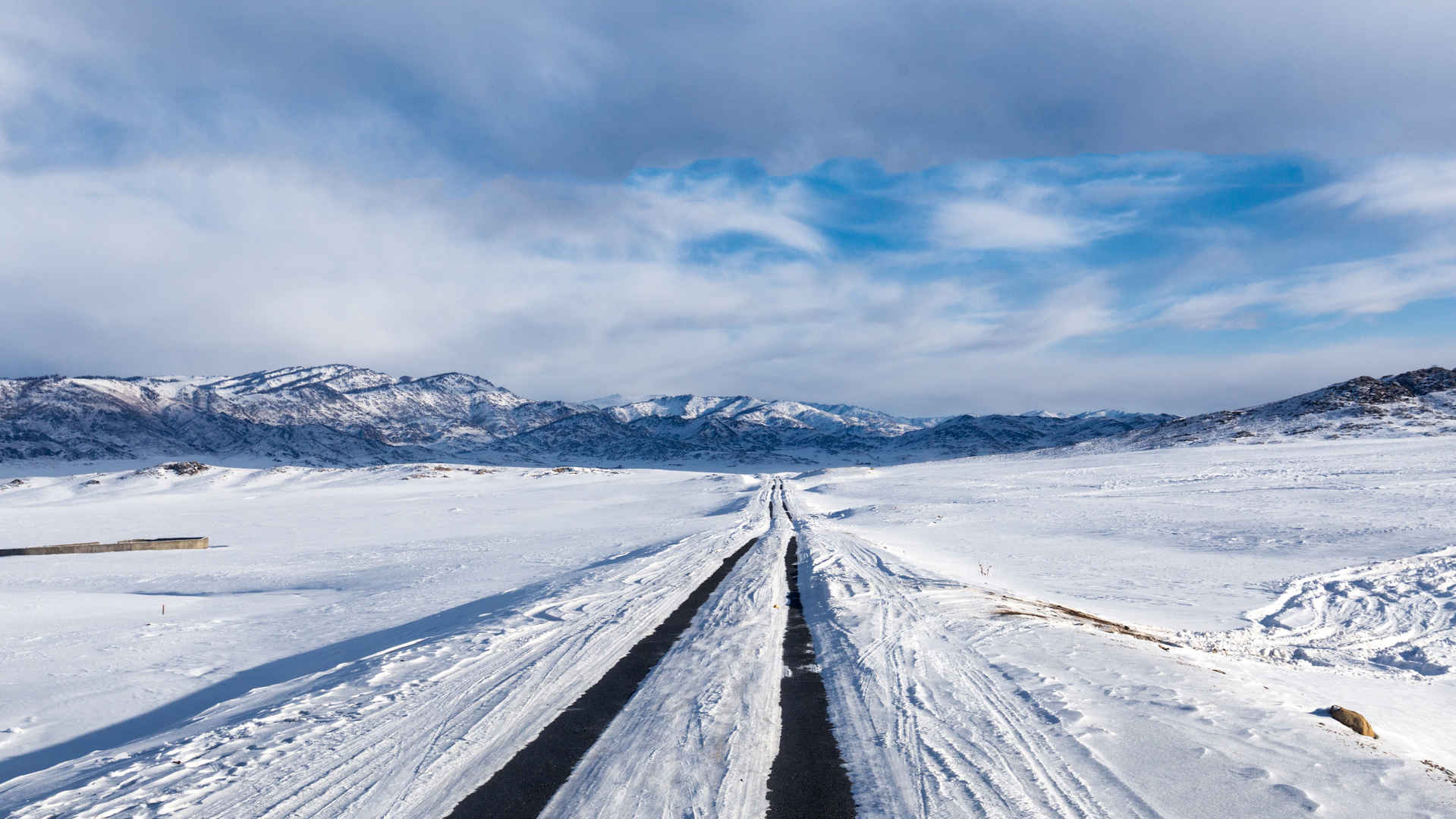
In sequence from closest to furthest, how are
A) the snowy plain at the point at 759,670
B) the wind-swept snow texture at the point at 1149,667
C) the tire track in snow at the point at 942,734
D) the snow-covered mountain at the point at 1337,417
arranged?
the tire track in snow at the point at 942,734
the wind-swept snow texture at the point at 1149,667
the snowy plain at the point at 759,670
the snow-covered mountain at the point at 1337,417

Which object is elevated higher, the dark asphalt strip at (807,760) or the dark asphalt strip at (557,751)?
the dark asphalt strip at (557,751)

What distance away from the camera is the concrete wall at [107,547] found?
24.8m

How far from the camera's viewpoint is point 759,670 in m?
8.19

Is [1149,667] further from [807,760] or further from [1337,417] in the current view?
[1337,417]

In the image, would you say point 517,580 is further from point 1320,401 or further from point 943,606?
point 1320,401

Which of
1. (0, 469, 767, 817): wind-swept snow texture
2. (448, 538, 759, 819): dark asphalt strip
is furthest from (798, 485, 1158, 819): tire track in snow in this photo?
(0, 469, 767, 817): wind-swept snow texture

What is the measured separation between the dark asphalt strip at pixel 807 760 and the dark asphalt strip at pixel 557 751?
5.47 feet

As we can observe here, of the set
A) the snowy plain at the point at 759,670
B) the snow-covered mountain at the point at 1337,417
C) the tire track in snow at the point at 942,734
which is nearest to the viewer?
the tire track in snow at the point at 942,734

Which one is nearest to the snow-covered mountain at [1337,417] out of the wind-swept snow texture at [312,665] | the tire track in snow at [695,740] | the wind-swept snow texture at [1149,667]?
the wind-swept snow texture at [1149,667]

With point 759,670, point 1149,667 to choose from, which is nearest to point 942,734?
point 759,670

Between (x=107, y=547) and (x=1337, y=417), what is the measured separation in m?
121

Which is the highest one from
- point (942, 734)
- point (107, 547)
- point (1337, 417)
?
point (1337, 417)

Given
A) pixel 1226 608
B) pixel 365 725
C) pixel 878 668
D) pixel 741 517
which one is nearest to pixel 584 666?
pixel 365 725

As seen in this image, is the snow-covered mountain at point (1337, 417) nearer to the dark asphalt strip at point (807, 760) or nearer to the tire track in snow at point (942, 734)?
the tire track in snow at point (942, 734)
